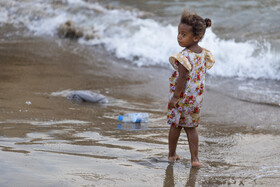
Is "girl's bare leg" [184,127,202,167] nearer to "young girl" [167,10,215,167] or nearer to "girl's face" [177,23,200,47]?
"young girl" [167,10,215,167]

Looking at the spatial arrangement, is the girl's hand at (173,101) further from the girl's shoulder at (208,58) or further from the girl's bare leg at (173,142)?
the girl's shoulder at (208,58)

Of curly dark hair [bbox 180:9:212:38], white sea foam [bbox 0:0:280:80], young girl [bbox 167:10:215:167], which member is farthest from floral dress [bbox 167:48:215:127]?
white sea foam [bbox 0:0:280:80]

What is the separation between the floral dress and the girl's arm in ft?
0.14

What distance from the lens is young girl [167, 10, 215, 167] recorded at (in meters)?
3.87

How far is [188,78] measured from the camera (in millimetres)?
3945

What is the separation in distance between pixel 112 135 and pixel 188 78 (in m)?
1.23

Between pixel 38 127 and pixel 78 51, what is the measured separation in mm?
5412

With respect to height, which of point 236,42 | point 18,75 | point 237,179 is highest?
point 236,42

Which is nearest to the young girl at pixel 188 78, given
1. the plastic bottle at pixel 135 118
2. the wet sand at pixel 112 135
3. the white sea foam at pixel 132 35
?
the wet sand at pixel 112 135

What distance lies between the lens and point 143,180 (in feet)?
11.4

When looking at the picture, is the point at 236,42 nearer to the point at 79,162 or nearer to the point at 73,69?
the point at 73,69

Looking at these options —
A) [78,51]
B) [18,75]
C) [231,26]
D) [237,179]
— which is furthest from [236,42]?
[237,179]

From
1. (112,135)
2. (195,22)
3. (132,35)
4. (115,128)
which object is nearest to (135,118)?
(115,128)

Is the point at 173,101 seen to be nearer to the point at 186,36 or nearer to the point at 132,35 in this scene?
the point at 186,36
